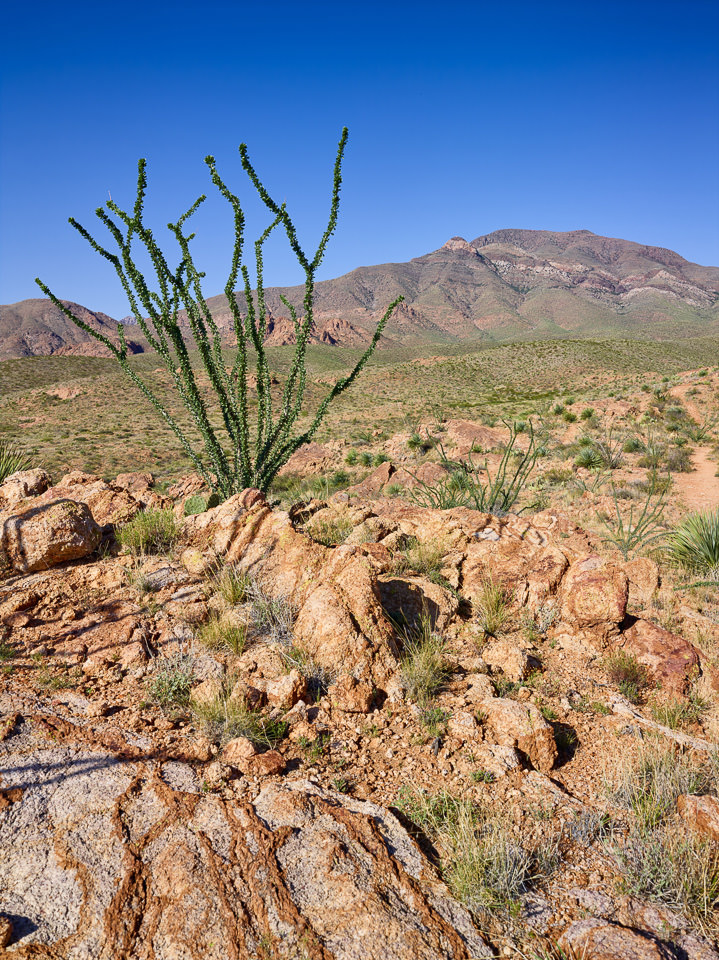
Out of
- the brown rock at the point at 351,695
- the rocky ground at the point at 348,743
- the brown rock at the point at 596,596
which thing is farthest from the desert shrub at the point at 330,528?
the brown rock at the point at 596,596

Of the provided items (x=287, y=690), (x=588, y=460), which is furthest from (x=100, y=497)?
(x=588, y=460)

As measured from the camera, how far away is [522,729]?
10.1 feet

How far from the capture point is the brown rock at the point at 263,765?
2758mm

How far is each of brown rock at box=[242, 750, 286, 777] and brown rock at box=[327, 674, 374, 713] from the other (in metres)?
0.55

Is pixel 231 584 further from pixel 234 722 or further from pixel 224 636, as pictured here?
pixel 234 722

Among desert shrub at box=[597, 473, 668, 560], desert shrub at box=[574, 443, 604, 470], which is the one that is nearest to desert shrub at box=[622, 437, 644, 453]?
desert shrub at box=[574, 443, 604, 470]

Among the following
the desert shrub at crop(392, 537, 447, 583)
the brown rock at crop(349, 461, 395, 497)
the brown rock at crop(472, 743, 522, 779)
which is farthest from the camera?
the brown rock at crop(349, 461, 395, 497)

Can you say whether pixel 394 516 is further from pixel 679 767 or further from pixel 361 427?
pixel 361 427

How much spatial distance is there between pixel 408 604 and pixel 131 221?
16.7 ft

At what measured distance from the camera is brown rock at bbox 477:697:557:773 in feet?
9.83

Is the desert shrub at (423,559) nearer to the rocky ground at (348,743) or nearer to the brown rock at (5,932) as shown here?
the rocky ground at (348,743)

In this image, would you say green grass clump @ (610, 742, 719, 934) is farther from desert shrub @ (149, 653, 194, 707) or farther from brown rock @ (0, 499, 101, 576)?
brown rock @ (0, 499, 101, 576)

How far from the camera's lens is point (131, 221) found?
18.6 ft

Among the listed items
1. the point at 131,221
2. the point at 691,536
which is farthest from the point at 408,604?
the point at 131,221
